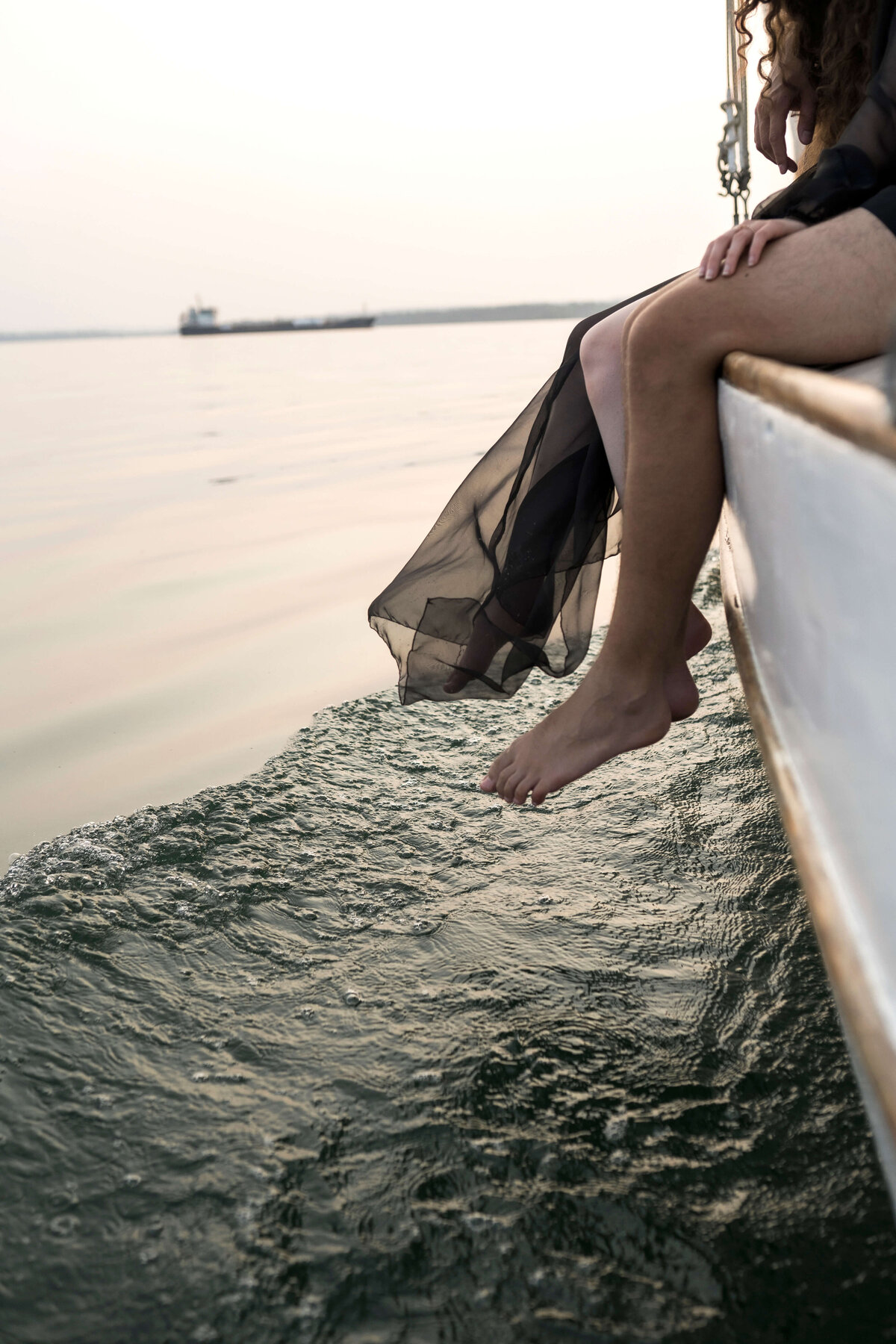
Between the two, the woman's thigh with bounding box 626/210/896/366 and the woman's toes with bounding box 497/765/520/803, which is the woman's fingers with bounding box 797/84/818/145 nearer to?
the woman's thigh with bounding box 626/210/896/366

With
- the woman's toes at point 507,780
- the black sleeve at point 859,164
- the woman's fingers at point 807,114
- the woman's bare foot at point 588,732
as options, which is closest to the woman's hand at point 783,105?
the woman's fingers at point 807,114

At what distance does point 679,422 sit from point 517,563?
0.55 meters

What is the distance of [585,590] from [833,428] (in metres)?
1.09

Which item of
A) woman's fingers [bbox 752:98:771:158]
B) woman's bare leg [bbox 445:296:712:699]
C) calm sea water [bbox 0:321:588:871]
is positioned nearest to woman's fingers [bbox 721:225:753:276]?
woman's bare leg [bbox 445:296:712:699]

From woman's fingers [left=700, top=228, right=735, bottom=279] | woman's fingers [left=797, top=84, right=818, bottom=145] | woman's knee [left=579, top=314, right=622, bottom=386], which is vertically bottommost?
woman's knee [left=579, top=314, right=622, bottom=386]

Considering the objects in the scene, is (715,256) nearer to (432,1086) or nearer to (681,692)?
(681,692)

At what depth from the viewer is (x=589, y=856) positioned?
163 cm

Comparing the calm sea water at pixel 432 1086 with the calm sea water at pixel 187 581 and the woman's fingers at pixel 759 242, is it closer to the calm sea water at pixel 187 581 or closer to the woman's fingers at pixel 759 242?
the calm sea water at pixel 187 581

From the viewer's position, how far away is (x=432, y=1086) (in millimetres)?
1125

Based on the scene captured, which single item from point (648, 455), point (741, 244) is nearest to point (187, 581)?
point (648, 455)

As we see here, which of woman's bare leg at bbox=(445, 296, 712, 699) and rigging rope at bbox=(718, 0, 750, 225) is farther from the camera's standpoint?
rigging rope at bbox=(718, 0, 750, 225)

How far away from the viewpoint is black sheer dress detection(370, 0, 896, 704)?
1.68 metres

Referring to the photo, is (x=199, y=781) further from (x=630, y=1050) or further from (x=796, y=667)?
(x=796, y=667)

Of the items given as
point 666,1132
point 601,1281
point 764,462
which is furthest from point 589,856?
point 764,462
